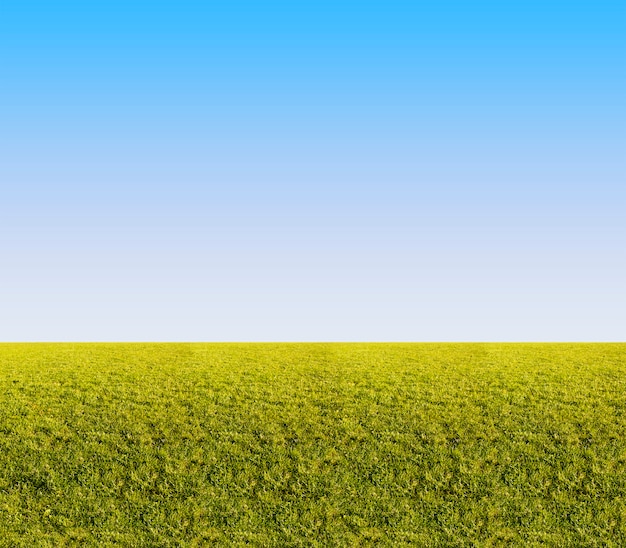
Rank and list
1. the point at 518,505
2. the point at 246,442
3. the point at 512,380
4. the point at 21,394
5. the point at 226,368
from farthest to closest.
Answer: the point at 226,368
the point at 512,380
the point at 21,394
the point at 246,442
the point at 518,505

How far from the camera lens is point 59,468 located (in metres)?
14.7

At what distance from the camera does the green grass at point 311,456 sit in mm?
12859

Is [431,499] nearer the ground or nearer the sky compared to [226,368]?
nearer the ground

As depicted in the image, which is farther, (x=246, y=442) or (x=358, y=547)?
(x=246, y=442)

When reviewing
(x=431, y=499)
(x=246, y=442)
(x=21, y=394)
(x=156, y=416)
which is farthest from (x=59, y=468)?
(x=431, y=499)

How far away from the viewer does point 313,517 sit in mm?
13109

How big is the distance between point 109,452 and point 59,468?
1.25 meters

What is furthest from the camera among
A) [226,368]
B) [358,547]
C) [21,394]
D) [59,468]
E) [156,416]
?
[226,368]

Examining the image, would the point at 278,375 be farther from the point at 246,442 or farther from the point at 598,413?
the point at 598,413

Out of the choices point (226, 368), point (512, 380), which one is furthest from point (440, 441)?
point (226, 368)

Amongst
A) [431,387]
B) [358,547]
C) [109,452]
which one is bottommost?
[358,547]

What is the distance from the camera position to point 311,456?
15.3 m

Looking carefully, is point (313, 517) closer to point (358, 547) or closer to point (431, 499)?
point (358, 547)

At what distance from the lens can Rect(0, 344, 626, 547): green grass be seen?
1286cm
